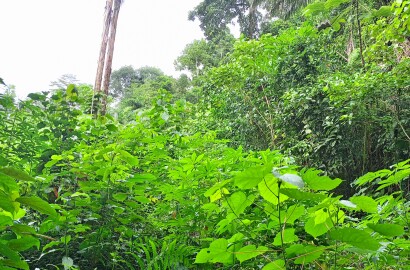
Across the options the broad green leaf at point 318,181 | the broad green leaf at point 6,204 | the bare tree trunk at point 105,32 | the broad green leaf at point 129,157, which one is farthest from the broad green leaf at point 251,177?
the bare tree trunk at point 105,32

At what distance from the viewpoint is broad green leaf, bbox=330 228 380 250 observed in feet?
2.08

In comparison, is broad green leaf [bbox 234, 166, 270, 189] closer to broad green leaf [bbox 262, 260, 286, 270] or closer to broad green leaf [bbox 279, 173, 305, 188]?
broad green leaf [bbox 279, 173, 305, 188]

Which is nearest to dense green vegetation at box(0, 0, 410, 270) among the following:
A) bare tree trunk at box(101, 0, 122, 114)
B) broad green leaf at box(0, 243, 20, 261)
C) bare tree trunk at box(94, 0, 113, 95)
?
broad green leaf at box(0, 243, 20, 261)

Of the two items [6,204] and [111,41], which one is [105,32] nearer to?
[111,41]

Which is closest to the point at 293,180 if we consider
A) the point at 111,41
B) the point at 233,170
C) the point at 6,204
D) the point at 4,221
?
the point at 6,204

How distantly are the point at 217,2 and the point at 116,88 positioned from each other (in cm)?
1216

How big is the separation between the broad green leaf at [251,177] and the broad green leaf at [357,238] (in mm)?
198

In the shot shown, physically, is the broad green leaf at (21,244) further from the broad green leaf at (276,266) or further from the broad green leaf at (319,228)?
the broad green leaf at (319,228)

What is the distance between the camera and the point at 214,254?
0.80 meters

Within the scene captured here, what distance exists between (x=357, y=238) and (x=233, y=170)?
999 millimetres

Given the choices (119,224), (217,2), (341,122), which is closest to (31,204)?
(119,224)

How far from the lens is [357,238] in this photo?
65 cm

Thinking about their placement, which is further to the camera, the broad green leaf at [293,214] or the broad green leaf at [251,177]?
the broad green leaf at [293,214]

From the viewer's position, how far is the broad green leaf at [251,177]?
2.09ft
